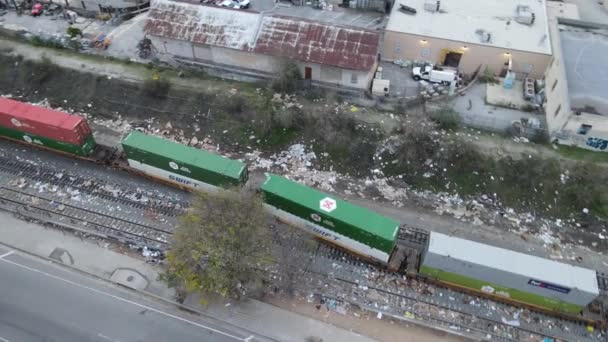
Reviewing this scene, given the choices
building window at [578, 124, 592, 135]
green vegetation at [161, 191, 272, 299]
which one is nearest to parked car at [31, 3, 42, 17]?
green vegetation at [161, 191, 272, 299]

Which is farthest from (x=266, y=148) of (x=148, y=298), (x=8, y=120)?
(x=8, y=120)

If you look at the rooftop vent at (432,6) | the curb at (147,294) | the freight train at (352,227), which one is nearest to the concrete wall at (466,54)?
the rooftop vent at (432,6)

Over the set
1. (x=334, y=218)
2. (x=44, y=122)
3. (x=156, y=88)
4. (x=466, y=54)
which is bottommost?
(x=334, y=218)

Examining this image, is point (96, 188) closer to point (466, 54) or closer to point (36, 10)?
point (36, 10)

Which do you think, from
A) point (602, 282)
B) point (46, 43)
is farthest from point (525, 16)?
point (46, 43)

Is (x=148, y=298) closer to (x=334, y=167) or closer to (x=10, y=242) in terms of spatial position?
(x=10, y=242)

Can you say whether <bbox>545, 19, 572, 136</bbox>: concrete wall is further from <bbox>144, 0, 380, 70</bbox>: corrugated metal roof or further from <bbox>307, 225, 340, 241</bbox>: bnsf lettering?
<bbox>307, 225, 340, 241</bbox>: bnsf lettering

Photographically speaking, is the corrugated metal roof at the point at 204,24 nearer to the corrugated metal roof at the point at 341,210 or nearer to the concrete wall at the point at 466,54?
the concrete wall at the point at 466,54
